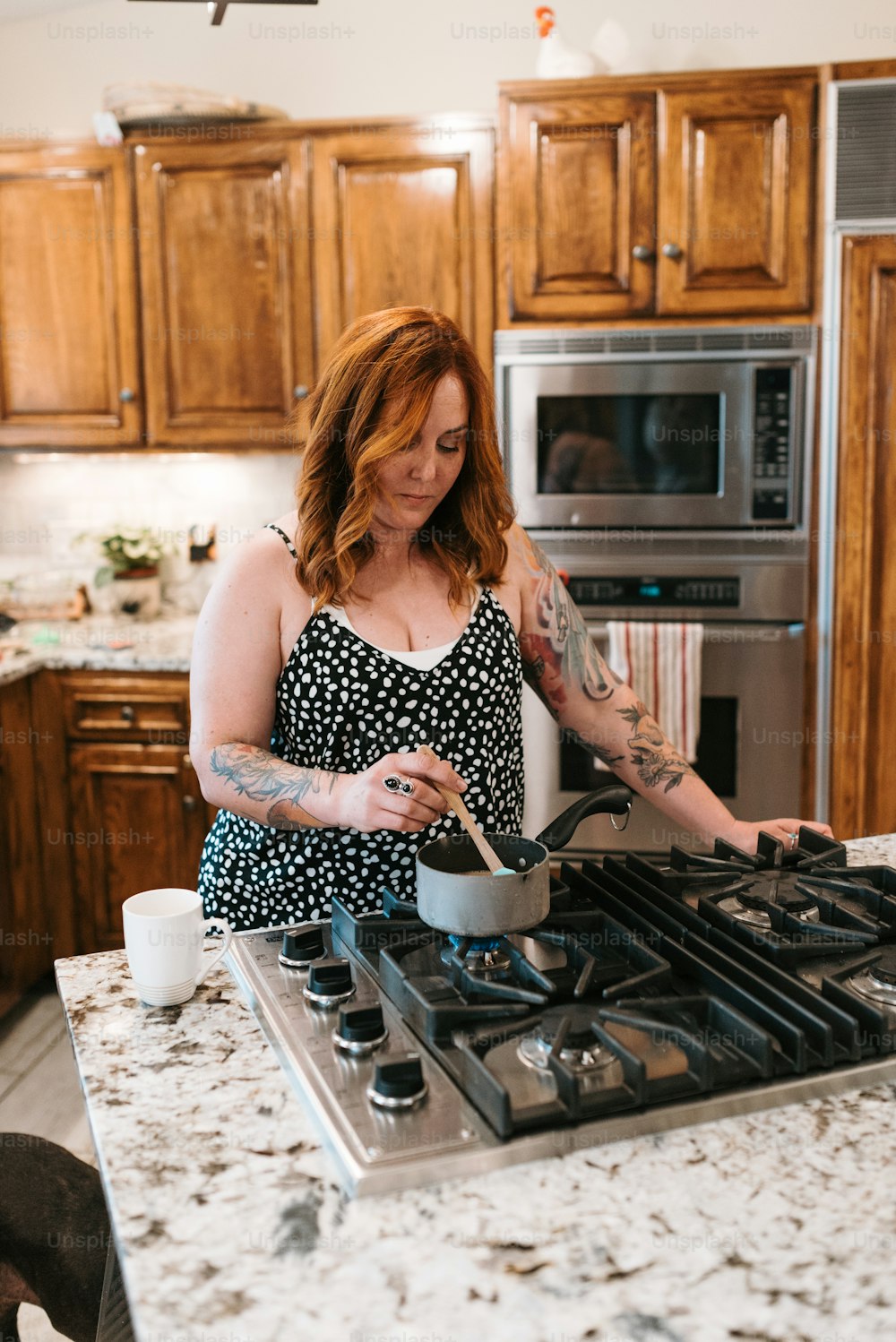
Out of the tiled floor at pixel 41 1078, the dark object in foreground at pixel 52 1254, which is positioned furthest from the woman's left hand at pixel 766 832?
the tiled floor at pixel 41 1078

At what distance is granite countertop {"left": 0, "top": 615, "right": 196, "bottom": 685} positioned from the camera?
3.03 metres

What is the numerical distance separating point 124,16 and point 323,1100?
357 cm

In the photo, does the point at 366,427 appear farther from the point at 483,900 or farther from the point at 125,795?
the point at 125,795

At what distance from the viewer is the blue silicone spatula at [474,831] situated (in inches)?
46.6

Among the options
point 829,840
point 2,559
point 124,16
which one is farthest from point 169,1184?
point 124,16

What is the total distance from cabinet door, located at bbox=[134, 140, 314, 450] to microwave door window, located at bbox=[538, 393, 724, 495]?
2.46 feet

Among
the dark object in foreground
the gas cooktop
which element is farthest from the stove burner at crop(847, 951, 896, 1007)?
the dark object in foreground

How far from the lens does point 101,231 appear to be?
126 inches

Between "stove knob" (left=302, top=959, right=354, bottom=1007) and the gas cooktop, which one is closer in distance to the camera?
the gas cooktop

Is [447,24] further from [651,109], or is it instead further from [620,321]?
[620,321]

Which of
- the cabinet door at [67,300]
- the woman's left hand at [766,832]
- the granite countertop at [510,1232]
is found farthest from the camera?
the cabinet door at [67,300]

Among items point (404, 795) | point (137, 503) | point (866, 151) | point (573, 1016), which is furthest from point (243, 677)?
point (137, 503)

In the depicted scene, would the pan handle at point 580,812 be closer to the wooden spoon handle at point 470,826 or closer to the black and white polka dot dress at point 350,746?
the wooden spoon handle at point 470,826

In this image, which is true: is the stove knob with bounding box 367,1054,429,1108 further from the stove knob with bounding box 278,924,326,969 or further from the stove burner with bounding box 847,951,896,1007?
the stove burner with bounding box 847,951,896,1007
